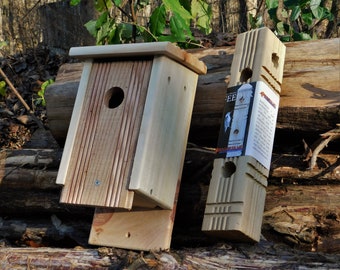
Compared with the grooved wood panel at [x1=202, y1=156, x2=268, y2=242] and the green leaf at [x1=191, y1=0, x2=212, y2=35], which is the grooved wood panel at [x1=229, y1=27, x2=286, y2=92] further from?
the green leaf at [x1=191, y1=0, x2=212, y2=35]

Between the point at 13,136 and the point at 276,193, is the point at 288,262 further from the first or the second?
the point at 13,136

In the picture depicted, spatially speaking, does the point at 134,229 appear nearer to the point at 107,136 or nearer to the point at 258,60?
the point at 107,136

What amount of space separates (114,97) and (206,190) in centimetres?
59

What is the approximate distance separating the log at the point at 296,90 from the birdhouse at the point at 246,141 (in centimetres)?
13

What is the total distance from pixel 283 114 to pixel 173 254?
862 millimetres

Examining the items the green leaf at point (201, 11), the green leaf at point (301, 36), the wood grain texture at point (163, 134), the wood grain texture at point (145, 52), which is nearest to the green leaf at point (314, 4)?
the green leaf at point (301, 36)

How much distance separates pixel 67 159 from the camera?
2840mm

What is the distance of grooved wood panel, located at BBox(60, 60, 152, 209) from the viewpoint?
2680 mm

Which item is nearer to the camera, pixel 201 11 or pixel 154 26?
pixel 154 26

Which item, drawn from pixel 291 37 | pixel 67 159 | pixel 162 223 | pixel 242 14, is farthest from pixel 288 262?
pixel 242 14

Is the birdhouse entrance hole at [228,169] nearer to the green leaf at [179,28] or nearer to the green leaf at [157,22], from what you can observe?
the green leaf at [179,28]

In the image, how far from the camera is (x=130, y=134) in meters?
2.74

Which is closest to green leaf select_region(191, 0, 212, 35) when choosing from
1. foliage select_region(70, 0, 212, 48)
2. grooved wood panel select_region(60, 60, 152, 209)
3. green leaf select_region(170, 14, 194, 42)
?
foliage select_region(70, 0, 212, 48)

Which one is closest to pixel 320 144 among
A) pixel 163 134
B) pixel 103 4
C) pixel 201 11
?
pixel 163 134
